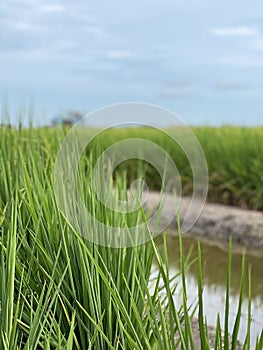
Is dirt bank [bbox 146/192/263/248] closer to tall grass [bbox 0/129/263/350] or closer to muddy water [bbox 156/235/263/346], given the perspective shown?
muddy water [bbox 156/235/263/346]

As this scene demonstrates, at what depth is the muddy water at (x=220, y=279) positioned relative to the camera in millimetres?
2896

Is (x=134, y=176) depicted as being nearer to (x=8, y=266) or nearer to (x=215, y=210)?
(x=215, y=210)

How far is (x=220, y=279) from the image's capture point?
143 inches

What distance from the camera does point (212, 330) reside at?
2.28 metres

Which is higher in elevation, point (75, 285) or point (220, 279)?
point (75, 285)

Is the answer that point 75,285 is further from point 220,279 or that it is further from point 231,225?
point 231,225

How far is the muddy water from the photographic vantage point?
9.50 feet

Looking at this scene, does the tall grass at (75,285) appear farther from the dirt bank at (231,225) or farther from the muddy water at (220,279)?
the dirt bank at (231,225)

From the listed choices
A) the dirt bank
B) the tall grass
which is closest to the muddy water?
the dirt bank

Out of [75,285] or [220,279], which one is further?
[220,279]

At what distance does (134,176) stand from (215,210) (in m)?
1.98

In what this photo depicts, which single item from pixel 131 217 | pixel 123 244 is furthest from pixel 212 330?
pixel 123 244

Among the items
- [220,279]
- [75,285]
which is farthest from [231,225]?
[75,285]

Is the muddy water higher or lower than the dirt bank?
lower
